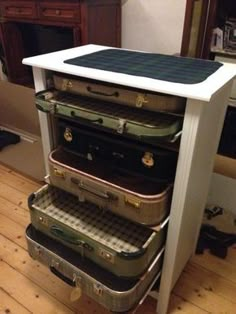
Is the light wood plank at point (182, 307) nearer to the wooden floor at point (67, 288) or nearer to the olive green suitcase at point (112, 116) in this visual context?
the wooden floor at point (67, 288)

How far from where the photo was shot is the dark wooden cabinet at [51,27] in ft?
5.02

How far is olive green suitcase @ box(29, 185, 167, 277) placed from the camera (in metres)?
0.87

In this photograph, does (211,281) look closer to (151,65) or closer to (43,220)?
(43,220)

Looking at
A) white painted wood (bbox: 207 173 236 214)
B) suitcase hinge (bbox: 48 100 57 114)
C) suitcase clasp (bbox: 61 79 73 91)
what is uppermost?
suitcase clasp (bbox: 61 79 73 91)

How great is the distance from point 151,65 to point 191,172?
0.37m

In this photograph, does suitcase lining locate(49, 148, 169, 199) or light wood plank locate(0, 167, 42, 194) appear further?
light wood plank locate(0, 167, 42, 194)

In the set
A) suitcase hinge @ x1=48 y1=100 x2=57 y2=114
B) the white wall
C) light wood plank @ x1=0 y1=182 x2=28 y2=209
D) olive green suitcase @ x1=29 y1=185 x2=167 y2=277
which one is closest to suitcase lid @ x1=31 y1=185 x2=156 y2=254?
olive green suitcase @ x1=29 y1=185 x2=167 y2=277

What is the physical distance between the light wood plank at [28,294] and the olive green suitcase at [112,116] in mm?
806

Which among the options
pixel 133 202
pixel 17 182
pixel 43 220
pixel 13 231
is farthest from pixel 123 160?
pixel 17 182

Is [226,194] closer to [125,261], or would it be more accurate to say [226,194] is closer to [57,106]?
[125,261]

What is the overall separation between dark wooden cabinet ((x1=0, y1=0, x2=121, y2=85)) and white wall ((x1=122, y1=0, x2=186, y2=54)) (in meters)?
0.07

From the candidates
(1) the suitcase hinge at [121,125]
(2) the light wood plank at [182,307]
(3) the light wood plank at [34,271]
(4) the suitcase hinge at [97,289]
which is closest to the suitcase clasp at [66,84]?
(1) the suitcase hinge at [121,125]

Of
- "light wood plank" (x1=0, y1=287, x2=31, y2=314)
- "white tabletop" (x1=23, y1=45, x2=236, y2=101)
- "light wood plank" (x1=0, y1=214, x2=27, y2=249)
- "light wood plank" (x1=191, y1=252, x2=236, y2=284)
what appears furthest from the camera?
"light wood plank" (x1=0, y1=214, x2=27, y2=249)

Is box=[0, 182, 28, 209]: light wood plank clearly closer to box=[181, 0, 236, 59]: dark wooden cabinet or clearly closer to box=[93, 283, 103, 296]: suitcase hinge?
box=[93, 283, 103, 296]: suitcase hinge
